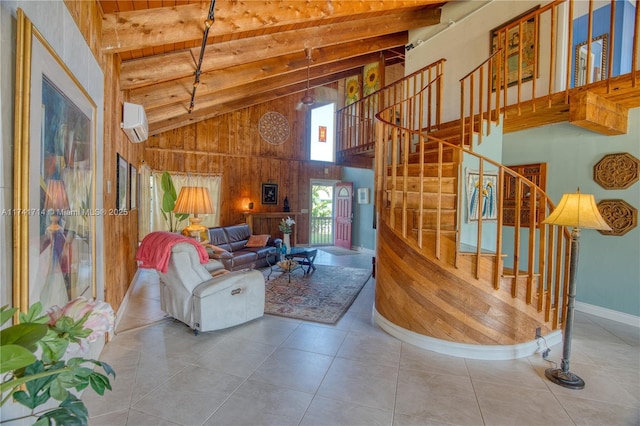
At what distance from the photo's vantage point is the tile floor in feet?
6.59

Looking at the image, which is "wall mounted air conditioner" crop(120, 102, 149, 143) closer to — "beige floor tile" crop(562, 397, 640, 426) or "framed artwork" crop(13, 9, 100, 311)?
"framed artwork" crop(13, 9, 100, 311)

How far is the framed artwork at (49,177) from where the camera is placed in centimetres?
119

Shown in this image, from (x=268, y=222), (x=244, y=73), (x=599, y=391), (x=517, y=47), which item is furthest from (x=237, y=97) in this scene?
(x=599, y=391)

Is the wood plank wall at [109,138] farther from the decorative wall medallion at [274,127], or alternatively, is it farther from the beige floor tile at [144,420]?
the decorative wall medallion at [274,127]

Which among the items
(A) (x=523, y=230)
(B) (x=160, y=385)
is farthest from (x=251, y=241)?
(A) (x=523, y=230)

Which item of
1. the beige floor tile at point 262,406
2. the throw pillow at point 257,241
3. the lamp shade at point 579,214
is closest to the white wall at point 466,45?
the lamp shade at point 579,214

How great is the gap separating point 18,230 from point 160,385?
1.65m

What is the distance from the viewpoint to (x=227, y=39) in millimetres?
3717

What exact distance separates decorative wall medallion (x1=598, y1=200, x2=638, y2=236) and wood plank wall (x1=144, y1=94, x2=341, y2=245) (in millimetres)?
6407

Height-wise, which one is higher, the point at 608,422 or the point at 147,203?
the point at 147,203

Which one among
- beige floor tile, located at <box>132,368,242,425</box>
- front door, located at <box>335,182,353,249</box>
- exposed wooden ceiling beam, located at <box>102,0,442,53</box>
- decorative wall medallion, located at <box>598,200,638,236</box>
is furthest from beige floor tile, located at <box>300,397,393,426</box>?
front door, located at <box>335,182,353,249</box>

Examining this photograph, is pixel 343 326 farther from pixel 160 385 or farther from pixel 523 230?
pixel 523 230

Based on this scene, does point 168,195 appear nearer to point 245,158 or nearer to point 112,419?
point 245,158

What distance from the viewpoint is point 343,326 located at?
11.4 feet
